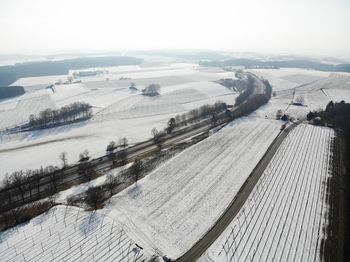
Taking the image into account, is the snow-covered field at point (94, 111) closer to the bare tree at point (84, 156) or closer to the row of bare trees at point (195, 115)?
the bare tree at point (84, 156)

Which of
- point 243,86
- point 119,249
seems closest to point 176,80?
point 243,86

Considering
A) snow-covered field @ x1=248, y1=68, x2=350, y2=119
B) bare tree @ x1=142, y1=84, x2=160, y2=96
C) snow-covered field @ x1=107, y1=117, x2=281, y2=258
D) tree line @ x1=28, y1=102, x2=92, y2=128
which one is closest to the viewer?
snow-covered field @ x1=107, y1=117, x2=281, y2=258

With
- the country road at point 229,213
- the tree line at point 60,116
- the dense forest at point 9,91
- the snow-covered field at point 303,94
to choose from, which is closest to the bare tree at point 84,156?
the tree line at point 60,116

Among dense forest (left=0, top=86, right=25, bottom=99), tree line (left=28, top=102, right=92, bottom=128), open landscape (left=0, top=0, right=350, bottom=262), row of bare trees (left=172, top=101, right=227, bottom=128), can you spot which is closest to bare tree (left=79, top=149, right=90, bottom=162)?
open landscape (left=0, top=0, right=350, bottom=262)

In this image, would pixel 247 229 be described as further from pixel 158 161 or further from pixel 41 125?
pixel 41 125

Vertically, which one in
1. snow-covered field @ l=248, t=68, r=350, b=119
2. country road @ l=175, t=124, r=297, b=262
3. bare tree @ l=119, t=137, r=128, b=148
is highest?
snow-covered field @ l=248, t=68, r=350, b=119

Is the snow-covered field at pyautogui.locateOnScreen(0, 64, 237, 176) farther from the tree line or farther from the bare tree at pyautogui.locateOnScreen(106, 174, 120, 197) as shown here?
the bare tree at pyautogui.locateOnScreen(106, 174, 120, 197)

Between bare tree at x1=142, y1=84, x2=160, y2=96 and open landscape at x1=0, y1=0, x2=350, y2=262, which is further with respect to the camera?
bare tree at x1=142, y1=84, x2=160, y2=96
